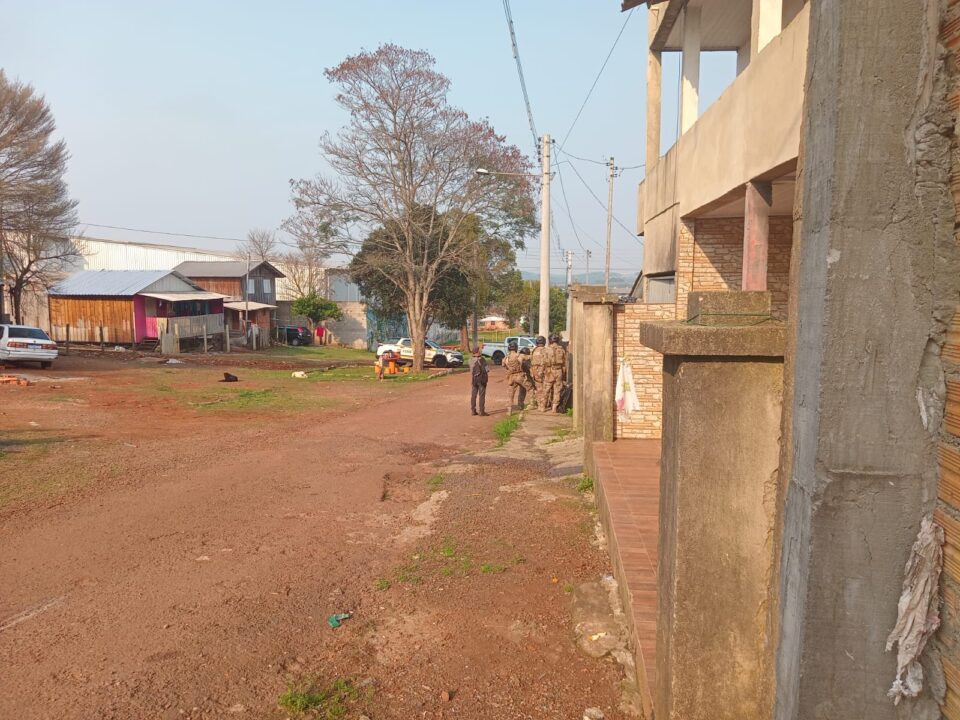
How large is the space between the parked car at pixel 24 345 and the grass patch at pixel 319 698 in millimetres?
23426

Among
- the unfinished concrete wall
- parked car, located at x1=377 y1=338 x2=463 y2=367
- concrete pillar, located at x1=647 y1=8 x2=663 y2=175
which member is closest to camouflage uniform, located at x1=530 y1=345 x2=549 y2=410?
concrete pillar, located at x1=647 y1=8 x2=663 y2=175

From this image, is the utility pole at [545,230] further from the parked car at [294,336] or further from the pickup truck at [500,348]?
the parked car at [294,336]

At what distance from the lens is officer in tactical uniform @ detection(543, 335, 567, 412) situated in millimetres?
15609

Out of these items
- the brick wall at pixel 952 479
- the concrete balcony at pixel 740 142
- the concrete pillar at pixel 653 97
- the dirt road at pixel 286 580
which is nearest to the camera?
the brick wall at pixel 952 479

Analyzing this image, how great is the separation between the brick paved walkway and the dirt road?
38cm

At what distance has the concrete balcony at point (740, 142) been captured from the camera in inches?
215

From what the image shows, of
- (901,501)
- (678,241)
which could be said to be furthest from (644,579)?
(678,241)

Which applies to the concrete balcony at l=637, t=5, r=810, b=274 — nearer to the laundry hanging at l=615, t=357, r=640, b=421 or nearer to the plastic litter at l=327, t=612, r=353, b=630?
the laundry hanging at l=615, t=357, r=640, b=421

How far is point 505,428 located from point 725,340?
37.1 ft

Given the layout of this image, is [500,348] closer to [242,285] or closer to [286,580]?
[242,285]

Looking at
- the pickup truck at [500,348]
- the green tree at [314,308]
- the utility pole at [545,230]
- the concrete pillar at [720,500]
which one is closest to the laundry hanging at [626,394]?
the concrete pillar at [720,500]

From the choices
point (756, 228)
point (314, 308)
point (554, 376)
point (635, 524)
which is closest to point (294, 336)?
point (314, 308)

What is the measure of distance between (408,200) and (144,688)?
2358cm

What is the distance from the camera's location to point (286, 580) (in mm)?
6109
